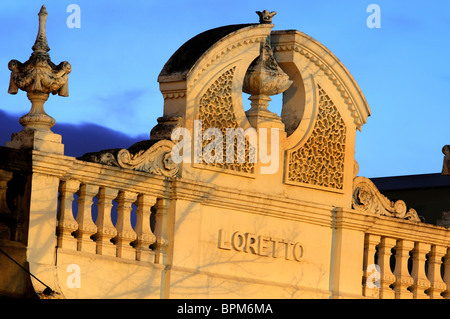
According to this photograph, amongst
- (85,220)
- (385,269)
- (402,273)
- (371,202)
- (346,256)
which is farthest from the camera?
(402,273)

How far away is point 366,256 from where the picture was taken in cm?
1748

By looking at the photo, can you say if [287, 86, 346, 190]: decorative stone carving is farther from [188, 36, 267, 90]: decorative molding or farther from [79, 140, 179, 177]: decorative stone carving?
[79, 140, 179, 177]: decorative stone carving

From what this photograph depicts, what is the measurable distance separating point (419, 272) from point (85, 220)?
581 cm

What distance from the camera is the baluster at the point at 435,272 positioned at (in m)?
18.2

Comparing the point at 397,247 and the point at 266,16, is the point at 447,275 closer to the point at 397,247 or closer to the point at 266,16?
the point at 397,247

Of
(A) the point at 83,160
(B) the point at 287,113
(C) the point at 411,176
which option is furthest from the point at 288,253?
(C) the point at 411,176

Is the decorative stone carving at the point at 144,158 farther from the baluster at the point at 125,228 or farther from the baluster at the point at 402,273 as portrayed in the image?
the baluster at the point at 402,273

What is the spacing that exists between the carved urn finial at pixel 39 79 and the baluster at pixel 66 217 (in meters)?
0.72

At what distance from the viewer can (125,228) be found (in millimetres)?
14711

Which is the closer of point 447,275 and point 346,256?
point 346,256

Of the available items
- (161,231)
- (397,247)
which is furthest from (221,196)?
(397,247)

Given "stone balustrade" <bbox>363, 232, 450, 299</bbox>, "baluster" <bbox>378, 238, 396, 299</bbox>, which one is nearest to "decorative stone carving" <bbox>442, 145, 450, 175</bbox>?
"stone balustrade" <bbox>363, 232, 450, 299</bbox>

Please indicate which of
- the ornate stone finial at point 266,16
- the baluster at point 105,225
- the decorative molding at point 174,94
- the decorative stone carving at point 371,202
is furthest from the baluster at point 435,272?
the baluster at point 105,225

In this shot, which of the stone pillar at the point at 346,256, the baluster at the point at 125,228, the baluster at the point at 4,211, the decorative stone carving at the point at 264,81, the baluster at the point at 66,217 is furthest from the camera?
the stone pillar at the point at 346,256
